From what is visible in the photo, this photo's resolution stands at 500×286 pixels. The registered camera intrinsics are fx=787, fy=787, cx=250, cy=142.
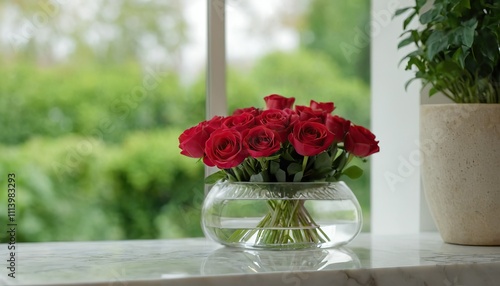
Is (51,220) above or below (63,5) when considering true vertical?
below

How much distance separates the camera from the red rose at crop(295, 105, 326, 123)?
1.51m

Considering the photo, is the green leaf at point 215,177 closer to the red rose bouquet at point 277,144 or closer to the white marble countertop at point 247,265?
the red rose bouquet at point 277,144

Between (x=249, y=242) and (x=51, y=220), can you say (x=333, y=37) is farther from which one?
(x=249, y=242)

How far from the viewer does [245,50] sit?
5625 millimetres

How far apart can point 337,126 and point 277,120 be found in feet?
0.42

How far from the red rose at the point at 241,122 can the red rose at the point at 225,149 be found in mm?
16

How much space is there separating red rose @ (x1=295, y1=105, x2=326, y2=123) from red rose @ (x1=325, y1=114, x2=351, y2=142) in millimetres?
12

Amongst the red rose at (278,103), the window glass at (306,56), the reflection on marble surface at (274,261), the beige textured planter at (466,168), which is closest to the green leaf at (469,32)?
the beige textured planter at (466,168)

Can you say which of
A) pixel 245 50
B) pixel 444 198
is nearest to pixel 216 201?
pixel 444 198

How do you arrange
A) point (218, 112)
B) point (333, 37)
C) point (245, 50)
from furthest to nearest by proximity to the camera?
point (333, 37)
point (245, 50)
point (218, 112)

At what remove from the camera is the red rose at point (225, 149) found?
57.1 inches

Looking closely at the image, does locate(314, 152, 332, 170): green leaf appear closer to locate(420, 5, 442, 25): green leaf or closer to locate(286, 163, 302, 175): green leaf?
locate(286, 163, 302, 175): green leaf

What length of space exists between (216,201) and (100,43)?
13.2ft

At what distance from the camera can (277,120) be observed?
1483 mm
